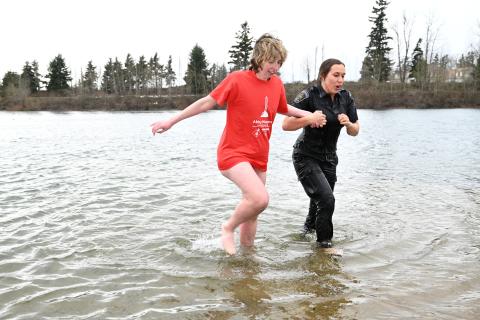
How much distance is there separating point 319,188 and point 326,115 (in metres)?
0.85

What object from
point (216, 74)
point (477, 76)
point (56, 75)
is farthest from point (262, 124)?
point (56, 75)

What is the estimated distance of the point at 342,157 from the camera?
1595 centimetres

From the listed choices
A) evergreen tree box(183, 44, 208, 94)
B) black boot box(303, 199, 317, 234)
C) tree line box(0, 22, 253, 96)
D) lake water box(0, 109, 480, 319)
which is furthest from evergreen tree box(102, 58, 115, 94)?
black boot box(303, 199, 317, 234)

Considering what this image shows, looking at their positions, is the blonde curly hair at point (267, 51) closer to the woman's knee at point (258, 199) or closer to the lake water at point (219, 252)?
the woman's knee at point (258, 199)

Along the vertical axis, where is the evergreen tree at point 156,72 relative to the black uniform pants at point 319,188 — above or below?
above

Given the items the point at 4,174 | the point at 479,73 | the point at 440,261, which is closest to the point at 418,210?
the point at 440,261

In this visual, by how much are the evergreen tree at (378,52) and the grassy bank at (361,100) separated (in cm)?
616

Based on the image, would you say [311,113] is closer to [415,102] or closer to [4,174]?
[4,174]

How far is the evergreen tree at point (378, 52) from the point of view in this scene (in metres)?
87.9

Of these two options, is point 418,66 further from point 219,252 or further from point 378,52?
point 219,252

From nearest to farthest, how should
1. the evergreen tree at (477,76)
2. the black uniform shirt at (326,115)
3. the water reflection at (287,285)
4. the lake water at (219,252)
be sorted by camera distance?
the water reflection at (287,285) → the lake water at (219,252) → the black uniform shirt at (326,115) → the evergreen tree at (477,76)

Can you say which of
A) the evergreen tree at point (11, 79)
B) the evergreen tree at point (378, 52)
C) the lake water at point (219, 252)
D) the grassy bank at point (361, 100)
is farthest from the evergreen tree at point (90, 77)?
the lake water at point (219, 252)

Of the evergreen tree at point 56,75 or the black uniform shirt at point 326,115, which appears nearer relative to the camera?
the black uniform shirt at point 326,115

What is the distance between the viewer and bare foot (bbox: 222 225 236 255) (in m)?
5.23
